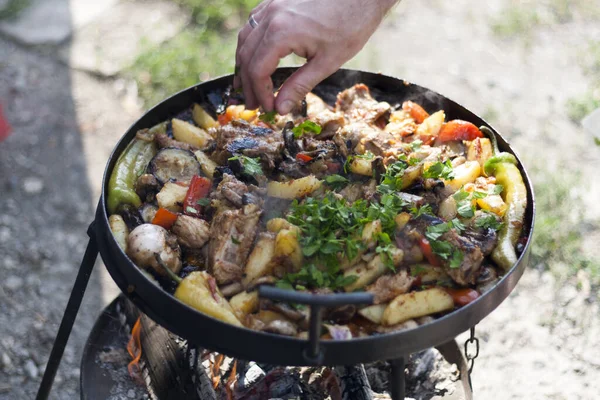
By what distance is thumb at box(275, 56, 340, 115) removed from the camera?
9.91ft

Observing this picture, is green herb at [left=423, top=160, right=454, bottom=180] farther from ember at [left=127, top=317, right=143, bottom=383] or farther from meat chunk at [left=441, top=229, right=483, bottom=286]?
ember at [left=127, top=317, right=143, bottom=383]

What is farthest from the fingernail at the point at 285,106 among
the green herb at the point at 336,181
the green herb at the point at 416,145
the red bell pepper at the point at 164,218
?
the red bell pepper at the point at 164,218

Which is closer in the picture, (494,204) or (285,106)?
(494,204)

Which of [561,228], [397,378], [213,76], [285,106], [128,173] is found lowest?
[561,228]

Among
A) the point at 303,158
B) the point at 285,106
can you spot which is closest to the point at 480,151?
the point at 303,158

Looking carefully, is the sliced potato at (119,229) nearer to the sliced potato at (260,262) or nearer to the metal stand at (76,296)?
the metal stand at (76,296)

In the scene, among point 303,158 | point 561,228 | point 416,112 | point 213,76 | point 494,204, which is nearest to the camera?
point 494,204

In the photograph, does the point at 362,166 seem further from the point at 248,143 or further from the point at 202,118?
the point at 202,118

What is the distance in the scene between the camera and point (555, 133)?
20.1 feet

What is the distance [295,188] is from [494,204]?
3.00 feet

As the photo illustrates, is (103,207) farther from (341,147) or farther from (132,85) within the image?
(132,85)

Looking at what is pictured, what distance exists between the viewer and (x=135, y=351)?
350 centimetres

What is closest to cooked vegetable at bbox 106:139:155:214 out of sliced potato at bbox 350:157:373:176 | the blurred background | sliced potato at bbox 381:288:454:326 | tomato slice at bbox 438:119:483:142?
sliced potato at bbox 350:157:373:176

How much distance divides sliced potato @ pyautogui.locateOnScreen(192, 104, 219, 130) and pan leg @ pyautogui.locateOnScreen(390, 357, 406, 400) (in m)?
1.67
